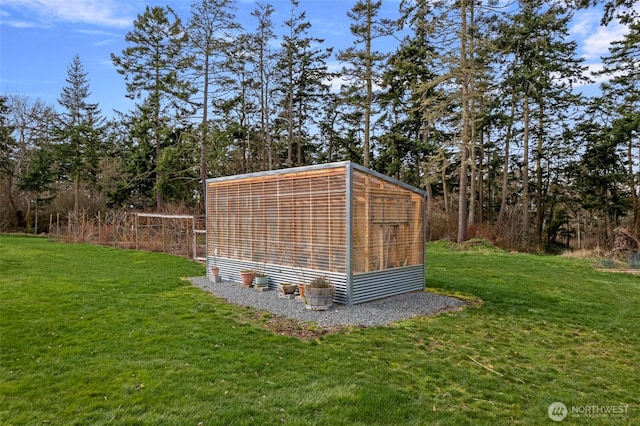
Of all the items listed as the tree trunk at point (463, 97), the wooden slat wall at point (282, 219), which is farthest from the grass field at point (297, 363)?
the tree trunk at point (463, 97)

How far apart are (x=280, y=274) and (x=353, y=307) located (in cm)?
213

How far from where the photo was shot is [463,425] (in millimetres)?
3225

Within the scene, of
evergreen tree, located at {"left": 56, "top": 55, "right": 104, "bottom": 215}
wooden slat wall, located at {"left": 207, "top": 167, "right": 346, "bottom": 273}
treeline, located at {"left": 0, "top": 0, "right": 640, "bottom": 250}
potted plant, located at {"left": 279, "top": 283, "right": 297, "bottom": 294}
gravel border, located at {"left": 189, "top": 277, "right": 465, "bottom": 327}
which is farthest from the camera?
evergreen tree, located at {"left": 56, "top": 55, "right": 104, "bottom": 215}

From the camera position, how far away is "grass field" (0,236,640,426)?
339cm

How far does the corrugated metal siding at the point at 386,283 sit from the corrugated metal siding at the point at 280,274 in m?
0.26

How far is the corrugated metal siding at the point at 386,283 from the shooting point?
23.6ft

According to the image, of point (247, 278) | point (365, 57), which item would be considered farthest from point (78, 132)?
point (247, 278)

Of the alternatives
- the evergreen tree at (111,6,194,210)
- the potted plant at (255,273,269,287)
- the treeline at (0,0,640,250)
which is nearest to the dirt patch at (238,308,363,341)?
the potted plant at (255,273,269,287)

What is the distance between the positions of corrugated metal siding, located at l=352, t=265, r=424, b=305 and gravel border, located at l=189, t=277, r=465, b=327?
124 mm

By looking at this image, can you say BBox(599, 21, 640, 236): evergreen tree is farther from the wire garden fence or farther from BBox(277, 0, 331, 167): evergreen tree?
the wire garden fence

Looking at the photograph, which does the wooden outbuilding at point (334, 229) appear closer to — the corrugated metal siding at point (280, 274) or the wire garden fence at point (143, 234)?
the corrugated metal siding at point (280, 274)

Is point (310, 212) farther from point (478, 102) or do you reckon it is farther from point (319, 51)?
point (319, 51)

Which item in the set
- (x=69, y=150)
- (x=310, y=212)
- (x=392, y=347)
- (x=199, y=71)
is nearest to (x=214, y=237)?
(x=310, y=212)

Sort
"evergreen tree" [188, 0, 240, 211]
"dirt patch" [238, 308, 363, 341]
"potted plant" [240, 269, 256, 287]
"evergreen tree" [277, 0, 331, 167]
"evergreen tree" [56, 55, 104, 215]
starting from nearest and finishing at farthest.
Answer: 1. "dirt patch" [238, 308, 363, 341]
2. "potted plant" [240, 269, 256, 287]
3. "evergreen tree" [188, 0, 240, 211]
4. "evergreen tree" [277, 0, 331, 167]
5. "evergreen tree" [56, 55, 104, 215]
